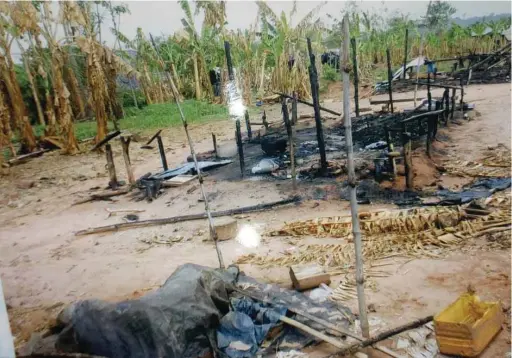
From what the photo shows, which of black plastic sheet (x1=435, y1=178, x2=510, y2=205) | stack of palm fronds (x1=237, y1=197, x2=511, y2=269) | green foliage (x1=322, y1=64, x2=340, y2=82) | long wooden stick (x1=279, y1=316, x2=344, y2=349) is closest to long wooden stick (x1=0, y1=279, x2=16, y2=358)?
long wooden stick (x1=279, y1=316, x2=344, y2=349)

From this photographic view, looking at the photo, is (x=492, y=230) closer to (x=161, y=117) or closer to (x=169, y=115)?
(x=161, y=117)

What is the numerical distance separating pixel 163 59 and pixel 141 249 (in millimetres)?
18158

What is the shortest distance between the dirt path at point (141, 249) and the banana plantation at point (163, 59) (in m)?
3.19

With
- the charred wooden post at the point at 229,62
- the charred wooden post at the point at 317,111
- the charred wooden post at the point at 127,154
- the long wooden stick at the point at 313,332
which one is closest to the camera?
the long wooden stick at the point at 313,332

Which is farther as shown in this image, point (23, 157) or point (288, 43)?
point (288, 43)

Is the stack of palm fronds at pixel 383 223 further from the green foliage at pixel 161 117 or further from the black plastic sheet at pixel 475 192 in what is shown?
the green foliage at pixel 161 117

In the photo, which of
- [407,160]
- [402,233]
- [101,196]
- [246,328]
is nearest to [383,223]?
[402,233]

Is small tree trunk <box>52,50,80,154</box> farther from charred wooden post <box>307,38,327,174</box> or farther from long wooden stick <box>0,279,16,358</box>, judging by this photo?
long wooden stick <box>0,279,16,358</box>

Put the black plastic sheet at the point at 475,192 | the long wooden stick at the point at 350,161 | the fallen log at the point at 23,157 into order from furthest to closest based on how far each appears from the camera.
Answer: the fallen log at the point at 23,157 → the black plastic sheet at the point at 475,192 → the long wooden stick at the point at 350,161

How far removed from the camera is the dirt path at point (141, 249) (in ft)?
13.5

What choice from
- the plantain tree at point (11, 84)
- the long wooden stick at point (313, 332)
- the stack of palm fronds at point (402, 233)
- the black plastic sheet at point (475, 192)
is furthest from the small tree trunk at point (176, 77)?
the long wooden stick at point (313, 332)

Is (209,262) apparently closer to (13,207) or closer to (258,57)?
(13,207)

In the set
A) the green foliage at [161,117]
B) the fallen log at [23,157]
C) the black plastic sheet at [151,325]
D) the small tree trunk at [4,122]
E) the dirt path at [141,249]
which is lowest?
the dirt path at [141,249]

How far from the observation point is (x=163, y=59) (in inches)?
874
